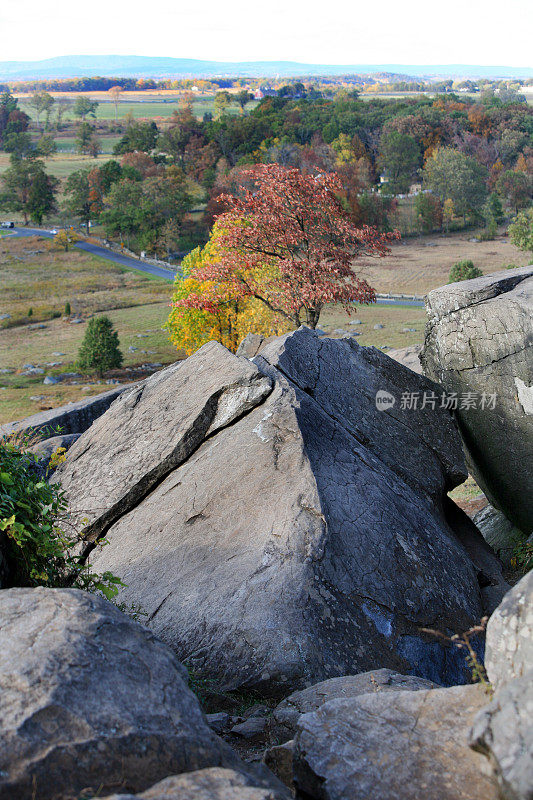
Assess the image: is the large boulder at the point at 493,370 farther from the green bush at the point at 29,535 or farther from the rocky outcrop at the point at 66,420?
the green bush at the point at 29,535

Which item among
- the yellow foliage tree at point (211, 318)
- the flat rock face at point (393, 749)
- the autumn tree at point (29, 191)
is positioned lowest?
the yellow foliage tree at point (211, 318)

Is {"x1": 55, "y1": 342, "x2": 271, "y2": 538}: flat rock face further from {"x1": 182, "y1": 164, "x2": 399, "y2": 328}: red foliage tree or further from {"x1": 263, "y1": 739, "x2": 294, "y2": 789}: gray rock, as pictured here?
{"x1": 182, "y1": 164, "x2": 399, "y2": 328}: red foliage tree

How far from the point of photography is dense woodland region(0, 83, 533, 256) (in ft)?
345

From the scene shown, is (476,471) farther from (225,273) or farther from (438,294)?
(225,273)

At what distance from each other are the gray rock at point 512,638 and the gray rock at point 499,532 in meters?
8.92

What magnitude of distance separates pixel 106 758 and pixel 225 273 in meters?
20.9

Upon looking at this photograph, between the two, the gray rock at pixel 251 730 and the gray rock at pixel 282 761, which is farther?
the gray rock at pixel 251 730

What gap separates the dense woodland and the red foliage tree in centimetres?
7259

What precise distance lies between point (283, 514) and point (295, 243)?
16717 mm

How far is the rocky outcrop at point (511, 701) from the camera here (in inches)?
153

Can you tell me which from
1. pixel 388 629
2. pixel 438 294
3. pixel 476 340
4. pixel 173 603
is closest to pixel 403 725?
pixel 388 629

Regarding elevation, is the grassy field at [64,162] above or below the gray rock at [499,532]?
above

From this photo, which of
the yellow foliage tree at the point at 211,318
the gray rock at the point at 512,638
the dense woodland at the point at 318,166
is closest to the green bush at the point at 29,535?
the gray rock at the point at 512,638

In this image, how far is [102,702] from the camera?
15.1 feet
